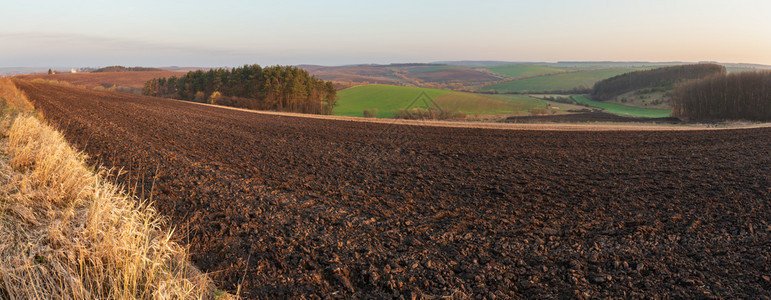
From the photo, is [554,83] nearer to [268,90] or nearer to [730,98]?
[730,98]

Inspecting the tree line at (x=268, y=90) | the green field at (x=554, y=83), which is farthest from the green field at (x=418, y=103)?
the green field at (x=554, y=83)

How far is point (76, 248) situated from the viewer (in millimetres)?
3676

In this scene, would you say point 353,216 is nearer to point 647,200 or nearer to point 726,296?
point 726,296

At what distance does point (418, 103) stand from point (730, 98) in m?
36.3

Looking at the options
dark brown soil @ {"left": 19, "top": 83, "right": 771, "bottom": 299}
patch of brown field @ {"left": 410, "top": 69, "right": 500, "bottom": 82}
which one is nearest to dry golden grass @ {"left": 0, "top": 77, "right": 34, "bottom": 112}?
dark brown soil @ {"left": 19, "top": 83, "right": 771, "bottom": 299}

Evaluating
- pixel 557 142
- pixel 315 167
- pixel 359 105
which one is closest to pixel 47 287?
pixel 315 167

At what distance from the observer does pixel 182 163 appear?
9.74 meters

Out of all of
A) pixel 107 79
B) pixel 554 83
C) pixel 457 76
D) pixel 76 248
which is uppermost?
pixel 457 76

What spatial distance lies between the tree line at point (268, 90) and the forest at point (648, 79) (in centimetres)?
6614

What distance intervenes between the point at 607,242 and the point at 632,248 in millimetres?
296

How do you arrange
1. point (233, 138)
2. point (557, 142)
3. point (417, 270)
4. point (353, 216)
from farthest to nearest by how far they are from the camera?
point (557, 142) → point (233, 138) → point (353, 216) → point (417, 270)

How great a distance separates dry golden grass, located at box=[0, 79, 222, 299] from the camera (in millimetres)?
3084

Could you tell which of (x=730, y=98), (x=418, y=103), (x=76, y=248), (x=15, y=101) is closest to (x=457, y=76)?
(x=418, y=103)

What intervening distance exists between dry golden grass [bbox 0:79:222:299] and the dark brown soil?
70 cm
